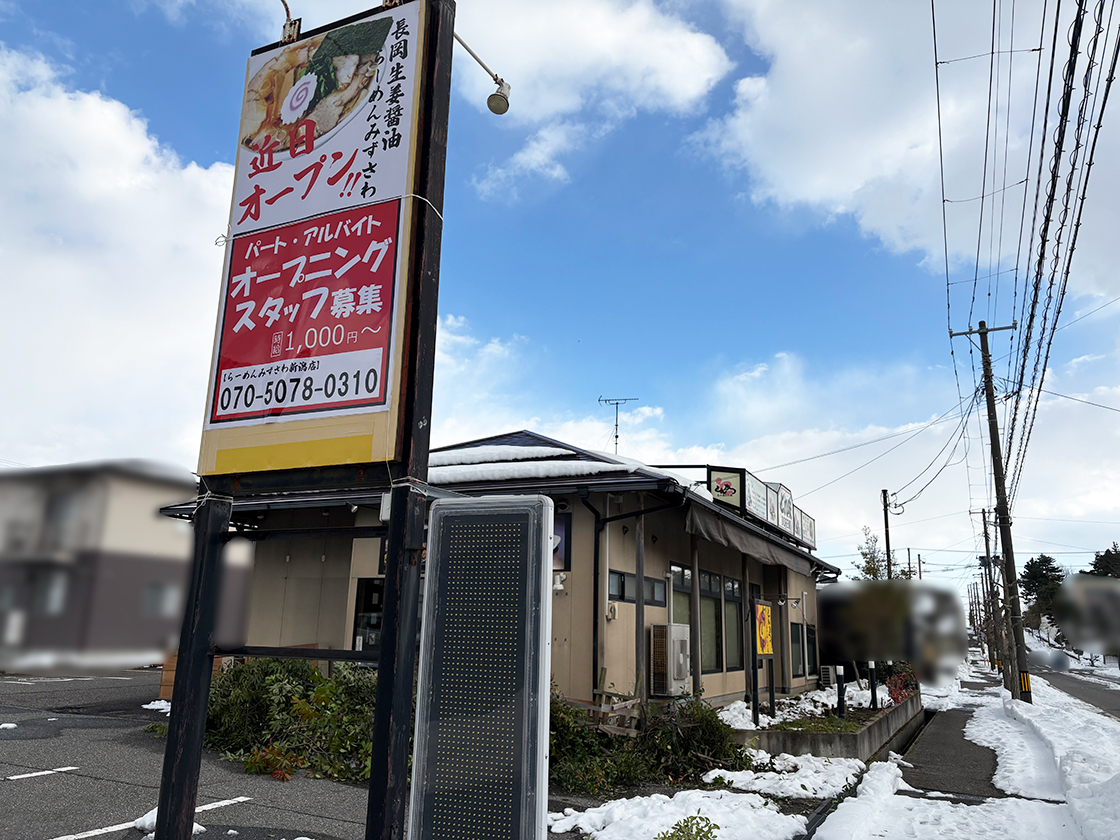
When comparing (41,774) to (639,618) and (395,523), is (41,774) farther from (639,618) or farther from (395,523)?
(639,618)

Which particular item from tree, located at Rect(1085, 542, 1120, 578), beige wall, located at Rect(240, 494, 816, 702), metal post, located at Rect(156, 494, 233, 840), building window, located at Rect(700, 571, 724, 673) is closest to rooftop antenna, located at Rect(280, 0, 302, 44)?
metal post, located at Rect(156, 494, 233, 840)

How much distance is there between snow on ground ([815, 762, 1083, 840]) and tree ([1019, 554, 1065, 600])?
71053 millimetres

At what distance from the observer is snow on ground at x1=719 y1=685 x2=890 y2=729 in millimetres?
10523

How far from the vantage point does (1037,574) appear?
71625mm

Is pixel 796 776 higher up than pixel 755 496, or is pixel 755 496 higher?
pixel 755 496

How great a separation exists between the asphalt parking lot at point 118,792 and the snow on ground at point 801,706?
15.5ft

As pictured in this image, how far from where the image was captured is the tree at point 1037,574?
6670cm

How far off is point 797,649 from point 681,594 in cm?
834

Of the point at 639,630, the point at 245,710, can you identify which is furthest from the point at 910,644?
the point at 245,710

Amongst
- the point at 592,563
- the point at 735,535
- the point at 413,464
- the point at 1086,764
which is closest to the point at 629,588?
the point at 592,563

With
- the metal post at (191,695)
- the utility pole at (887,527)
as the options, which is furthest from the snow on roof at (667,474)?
the utility pole at (887,527)

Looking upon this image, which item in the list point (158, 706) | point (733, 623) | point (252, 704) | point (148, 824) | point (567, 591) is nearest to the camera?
point (148, 824)

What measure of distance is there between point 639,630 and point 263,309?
6123 millimetres

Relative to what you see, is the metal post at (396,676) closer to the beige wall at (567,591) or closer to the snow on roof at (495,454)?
the beige wall at (567,591)
